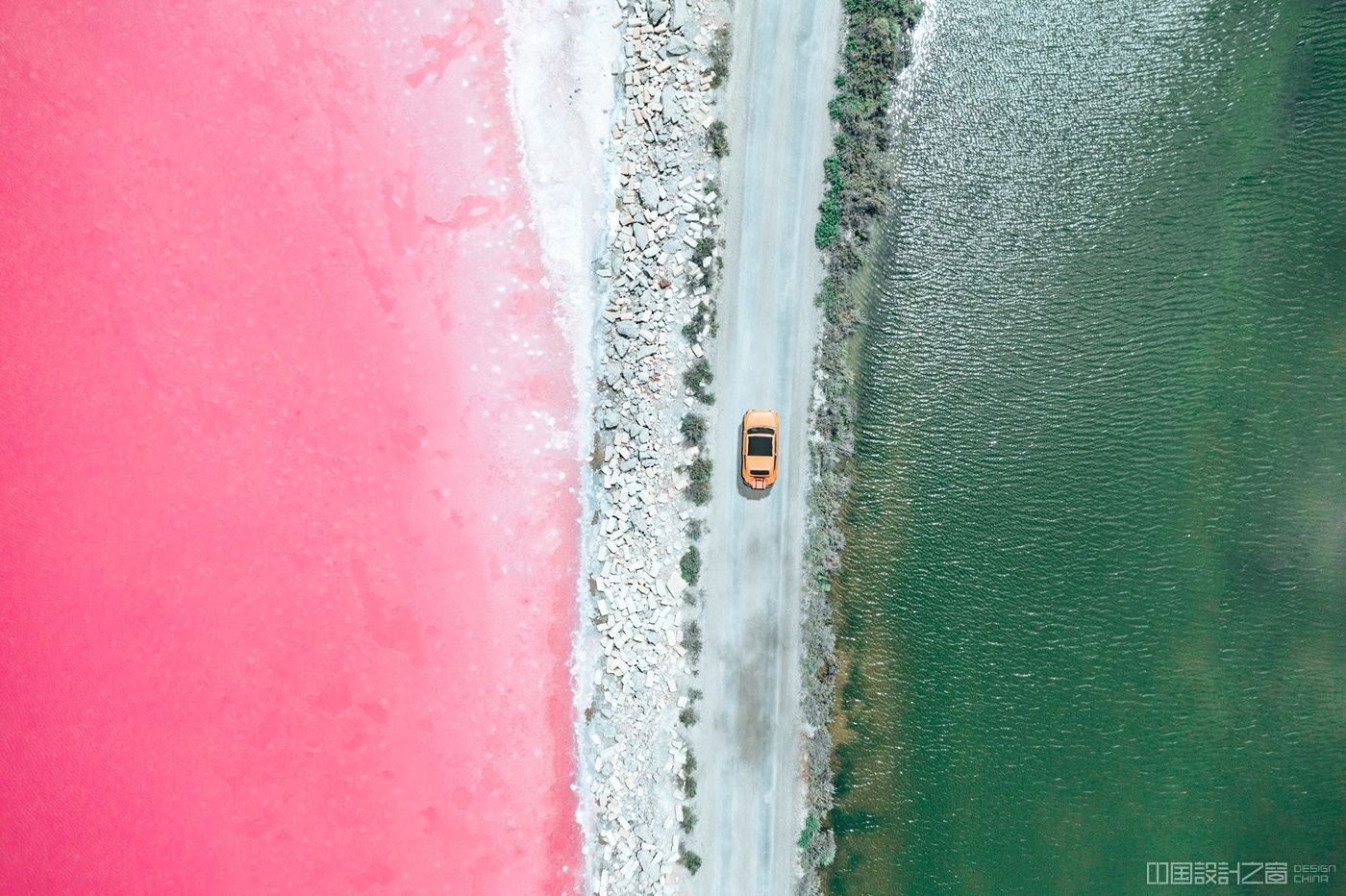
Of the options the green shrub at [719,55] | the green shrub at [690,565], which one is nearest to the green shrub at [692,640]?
the green shrub at [690,565]

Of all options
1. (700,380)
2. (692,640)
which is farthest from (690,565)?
(700,380)

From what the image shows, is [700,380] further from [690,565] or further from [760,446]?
[690,565]

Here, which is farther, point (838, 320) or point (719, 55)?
point (838, 320)

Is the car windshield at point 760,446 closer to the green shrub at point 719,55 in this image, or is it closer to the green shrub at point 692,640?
the green shrub at point 692,640

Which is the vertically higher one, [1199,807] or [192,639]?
[192,639]

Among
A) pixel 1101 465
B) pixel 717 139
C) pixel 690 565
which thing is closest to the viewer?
pixel 717 139

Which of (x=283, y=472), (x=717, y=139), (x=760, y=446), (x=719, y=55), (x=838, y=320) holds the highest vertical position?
(x=719, y=55)

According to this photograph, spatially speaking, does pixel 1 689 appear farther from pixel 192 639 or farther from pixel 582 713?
pixel 582 713

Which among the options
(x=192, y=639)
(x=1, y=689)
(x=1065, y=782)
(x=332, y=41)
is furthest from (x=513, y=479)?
(x=1065, y=782)

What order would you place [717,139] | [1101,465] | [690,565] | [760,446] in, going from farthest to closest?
[1101,465] < [690,565] < [717,139] < [760,446]
